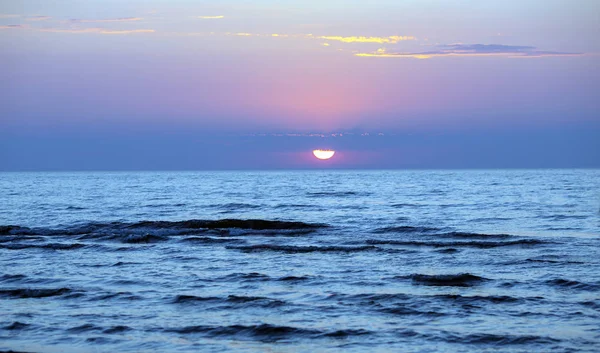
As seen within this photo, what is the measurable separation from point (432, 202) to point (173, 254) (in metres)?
33.3

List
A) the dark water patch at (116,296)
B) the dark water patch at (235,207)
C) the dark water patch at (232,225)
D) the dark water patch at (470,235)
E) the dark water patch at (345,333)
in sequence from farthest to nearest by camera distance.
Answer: the dark water patch at (235,207) → the dark water patch at (232,225) → the dark water patch at (470,235) → the dark water patch at (116,296) → the dark water patch at (345,333)

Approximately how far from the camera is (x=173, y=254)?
2503cm

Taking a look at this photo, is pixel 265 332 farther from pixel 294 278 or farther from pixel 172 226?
pixel 172 226

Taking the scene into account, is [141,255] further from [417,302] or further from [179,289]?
[417,302]

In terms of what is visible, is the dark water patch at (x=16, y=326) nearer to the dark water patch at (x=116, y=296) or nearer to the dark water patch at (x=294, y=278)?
the dark water patch at (x=116, y=296)

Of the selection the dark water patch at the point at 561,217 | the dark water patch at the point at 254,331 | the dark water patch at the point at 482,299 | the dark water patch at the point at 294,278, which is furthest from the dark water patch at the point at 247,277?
the dark water patch at the point at 561,217

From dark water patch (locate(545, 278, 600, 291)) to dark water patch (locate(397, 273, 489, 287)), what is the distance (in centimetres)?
180

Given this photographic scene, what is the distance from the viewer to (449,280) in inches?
731

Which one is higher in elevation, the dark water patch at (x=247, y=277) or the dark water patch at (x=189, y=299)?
the dark water patch at (x=189, y=299)

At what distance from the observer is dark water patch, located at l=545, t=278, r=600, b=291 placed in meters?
17.3

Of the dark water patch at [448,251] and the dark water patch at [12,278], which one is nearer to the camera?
the dark water patch at [12,278]

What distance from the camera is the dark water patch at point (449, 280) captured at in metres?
18.1

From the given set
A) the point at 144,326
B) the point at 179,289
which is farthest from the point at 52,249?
the point at 144,326

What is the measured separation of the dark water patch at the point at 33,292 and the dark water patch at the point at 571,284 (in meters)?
12.8
